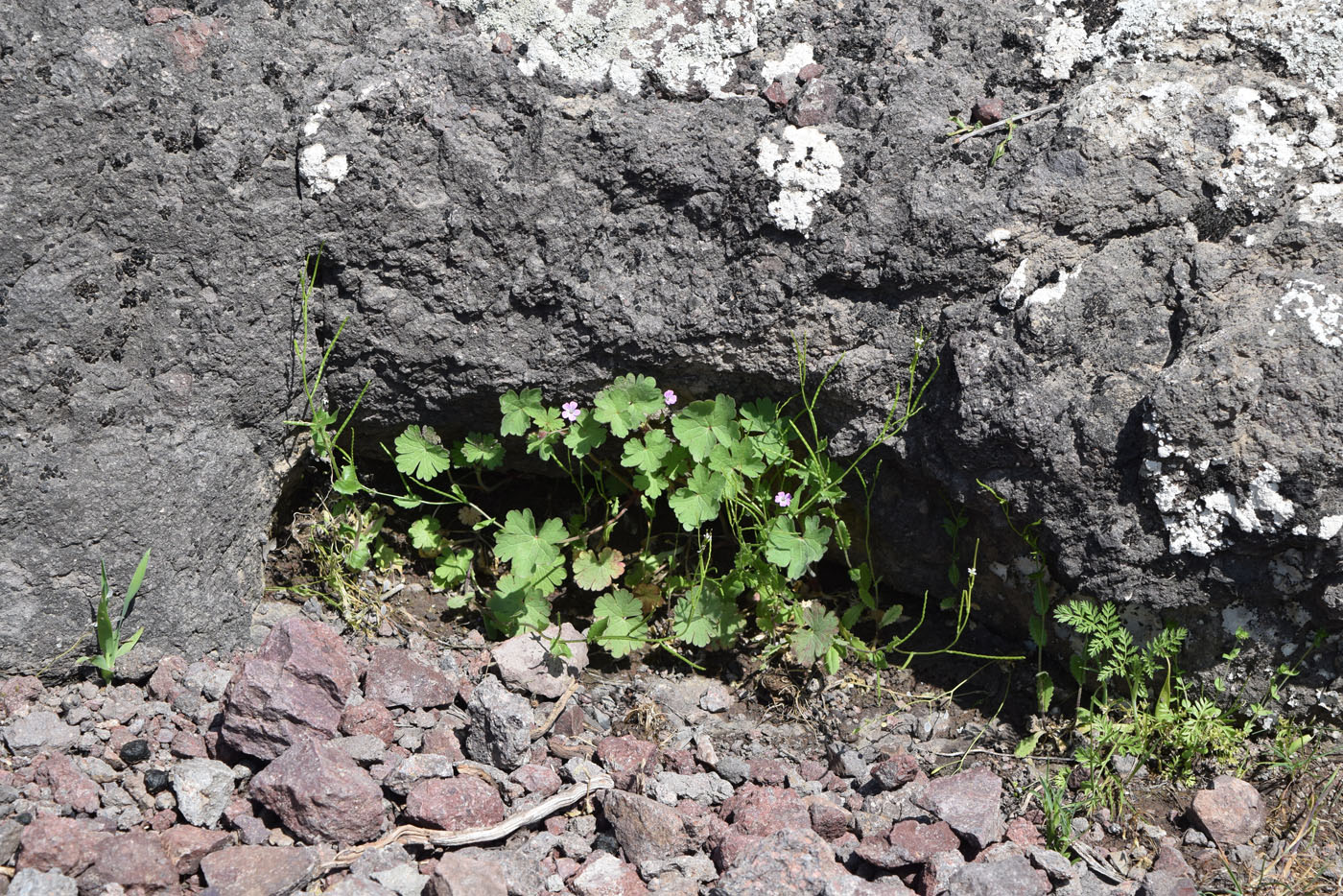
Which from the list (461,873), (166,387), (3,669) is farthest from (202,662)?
(461,873)

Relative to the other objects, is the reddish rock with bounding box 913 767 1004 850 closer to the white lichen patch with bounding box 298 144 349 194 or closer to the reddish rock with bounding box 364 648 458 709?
the reddish rock with bounding box 364 648 458 709

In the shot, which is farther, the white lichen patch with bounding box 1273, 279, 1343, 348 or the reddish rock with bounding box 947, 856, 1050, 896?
the white lichen patch with bounding box 1273, 279, 1343, 348

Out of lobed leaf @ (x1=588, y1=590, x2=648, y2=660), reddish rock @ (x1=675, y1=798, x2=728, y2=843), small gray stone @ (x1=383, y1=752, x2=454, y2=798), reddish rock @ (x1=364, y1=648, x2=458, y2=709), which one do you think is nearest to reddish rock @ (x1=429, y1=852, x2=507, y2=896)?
small gray stone @ (x1=383, y1=752, x2=454, y2=798)

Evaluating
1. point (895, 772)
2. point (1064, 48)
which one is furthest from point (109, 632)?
point (1064, 48)

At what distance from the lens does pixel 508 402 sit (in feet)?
10.2

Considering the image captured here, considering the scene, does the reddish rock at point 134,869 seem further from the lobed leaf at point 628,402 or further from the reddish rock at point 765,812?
the lobed leaf at point 628,402

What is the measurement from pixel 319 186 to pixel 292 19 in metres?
0.46

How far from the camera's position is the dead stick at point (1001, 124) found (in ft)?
9.68

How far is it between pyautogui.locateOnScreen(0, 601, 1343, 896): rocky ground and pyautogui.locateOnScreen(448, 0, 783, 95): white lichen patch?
1.68m

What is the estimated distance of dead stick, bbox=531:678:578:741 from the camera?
2.90m

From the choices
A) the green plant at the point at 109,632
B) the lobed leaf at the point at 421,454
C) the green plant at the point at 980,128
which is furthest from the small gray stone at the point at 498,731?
the green plant at the point at 980,128

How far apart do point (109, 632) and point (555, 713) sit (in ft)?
3.88

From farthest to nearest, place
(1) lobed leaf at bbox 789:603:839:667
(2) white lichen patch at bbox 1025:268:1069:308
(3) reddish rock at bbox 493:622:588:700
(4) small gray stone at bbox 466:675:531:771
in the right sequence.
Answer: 1. (1) lobed leaf at bbox 789:603:839:667
2. (3) reddish rock at bbox 493:622:588:700
3. (2) white lichen patch at bbox 1025:268:1069:308
4. (4) small gray stone at bbox 466:675:531:771

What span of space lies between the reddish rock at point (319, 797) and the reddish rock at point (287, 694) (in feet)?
0.42
